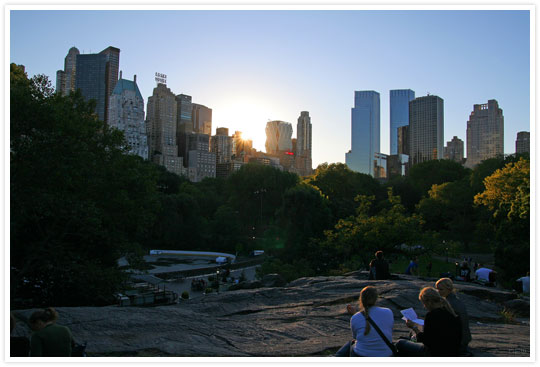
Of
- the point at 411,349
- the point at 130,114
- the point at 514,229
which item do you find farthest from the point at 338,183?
the point at 130,114

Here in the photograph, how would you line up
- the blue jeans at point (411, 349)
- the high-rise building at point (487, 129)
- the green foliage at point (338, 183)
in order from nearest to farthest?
the blue jeans at point (411, 349), the green foliage at point (338, 183), the high-rise building at point (487, 129)

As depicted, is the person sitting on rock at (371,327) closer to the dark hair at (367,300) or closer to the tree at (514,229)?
the dark hair at (367,300)

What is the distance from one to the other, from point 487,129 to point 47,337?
123 meters

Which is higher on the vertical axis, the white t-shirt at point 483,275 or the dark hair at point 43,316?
the dark hair at point 43,316

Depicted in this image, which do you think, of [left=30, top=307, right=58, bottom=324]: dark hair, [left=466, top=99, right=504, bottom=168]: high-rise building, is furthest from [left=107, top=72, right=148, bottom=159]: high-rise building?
[left=30, top=307, right=58, bottom=324]: dark hair

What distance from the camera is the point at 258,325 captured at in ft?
27.2

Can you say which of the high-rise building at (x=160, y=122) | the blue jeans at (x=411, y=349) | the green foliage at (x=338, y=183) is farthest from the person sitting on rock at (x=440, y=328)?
the high-rise building at (x=160, y=122)

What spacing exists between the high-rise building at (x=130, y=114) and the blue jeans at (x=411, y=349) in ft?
529

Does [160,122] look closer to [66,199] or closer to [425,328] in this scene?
[66,199]

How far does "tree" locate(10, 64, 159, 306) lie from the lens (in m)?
10.9

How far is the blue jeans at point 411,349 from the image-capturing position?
4.86 meters

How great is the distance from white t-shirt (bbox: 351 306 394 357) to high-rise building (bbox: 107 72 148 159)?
530ft

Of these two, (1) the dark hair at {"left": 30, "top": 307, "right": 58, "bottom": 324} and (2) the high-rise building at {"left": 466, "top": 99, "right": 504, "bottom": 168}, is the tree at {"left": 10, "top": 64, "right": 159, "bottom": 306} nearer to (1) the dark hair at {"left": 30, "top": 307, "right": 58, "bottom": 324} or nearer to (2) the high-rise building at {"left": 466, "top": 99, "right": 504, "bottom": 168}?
(1) the dark hair at {"left": 30, "top": 307, "right": 58, "bottom": 324}
